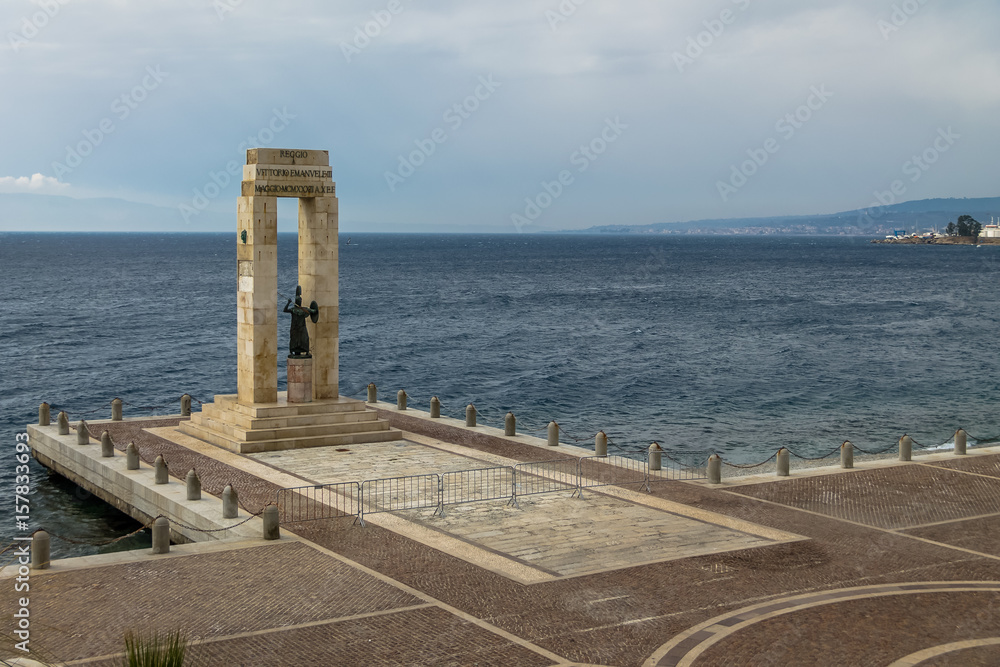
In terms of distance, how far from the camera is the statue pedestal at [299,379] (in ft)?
105

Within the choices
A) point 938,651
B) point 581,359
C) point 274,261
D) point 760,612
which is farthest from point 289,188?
point 581,359

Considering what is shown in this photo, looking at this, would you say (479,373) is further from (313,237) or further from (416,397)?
(313,237)

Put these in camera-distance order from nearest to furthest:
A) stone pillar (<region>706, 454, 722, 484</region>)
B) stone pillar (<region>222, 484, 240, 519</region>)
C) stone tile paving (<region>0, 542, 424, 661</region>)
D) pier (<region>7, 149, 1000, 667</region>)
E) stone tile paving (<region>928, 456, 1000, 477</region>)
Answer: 1. pier (<region>7, 149, 1000, 667</region>)
2. stone tile paving (<region>0, 542, 424, 661</region>)
3. stone pillar (<region>222, 484, 240, 519</region>)
4. stone pillar (<region>706, 454, 722, 484</region>)
5. stone tile paving (<region>928, 456, 1000, 477</region>)

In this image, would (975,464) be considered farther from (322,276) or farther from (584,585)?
(322,276)

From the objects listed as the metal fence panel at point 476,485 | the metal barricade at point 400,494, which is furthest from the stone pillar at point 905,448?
the metal barricade at point 400,494

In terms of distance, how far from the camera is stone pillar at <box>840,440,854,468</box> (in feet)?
93.5

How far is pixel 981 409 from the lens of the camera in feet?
160

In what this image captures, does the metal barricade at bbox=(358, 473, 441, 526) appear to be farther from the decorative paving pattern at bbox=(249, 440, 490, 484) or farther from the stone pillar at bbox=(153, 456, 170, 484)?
the stone pillar at bbox=(153, 456, 170, 484)

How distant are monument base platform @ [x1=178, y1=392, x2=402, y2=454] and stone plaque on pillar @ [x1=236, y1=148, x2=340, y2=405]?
0.71 meters

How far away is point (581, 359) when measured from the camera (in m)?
65.3

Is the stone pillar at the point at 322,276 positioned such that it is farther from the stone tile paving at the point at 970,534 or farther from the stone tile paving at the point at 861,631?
the stone tile paving at the point at 861,631

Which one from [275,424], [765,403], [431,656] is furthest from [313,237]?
[765,403]

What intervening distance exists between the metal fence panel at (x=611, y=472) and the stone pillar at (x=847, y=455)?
5.24 metres

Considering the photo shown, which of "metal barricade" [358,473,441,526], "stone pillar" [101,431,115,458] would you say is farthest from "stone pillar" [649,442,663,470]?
"stone pillar" [101,431,115,458]
